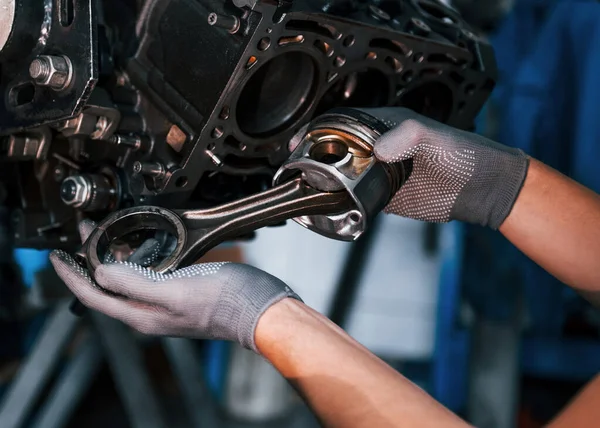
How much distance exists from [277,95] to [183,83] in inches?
4.9

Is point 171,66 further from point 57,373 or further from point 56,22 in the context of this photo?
point 57,373

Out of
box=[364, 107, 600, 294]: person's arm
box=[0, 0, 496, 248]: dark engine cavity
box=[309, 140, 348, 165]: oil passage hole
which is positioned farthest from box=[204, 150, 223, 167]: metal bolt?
box=[364, 107, 600, 294]: person's arm

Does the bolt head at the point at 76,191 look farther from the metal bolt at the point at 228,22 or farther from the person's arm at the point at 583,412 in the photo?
the person's arm at the point at 583,412

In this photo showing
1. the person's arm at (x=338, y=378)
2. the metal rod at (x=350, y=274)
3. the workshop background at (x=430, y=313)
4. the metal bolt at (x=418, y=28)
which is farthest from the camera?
the metal rod at (x=350, y=274)

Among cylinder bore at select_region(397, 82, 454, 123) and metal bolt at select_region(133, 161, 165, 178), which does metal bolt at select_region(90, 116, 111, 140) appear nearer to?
metal bolt at select_region(133, 161, 165, 178)

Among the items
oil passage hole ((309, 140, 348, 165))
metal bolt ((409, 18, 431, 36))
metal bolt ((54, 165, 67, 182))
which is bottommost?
metal bolt ((54, 165, 67, 182))

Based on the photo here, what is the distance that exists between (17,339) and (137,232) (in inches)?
53.0

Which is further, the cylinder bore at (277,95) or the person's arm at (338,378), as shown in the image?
the cylinder bore at (277,95)

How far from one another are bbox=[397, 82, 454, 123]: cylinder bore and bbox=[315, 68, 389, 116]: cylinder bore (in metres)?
0.04

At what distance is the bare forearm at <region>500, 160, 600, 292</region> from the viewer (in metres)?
0.91

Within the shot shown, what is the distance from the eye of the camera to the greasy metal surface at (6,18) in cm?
81

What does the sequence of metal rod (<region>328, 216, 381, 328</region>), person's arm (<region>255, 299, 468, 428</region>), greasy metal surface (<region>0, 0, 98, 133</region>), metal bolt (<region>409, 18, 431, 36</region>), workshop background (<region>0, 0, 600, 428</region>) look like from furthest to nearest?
metal rod (<region>328, 216, 381, 328</region>)
workshop background (<region>0, 0, 600, 428</region>)
metal bolt (<region>409, 18, 431, 36</region>)
greasy metal surface (<region>0, 0, 98, 133</region>)
person's arm (<region>255, 299, 468, 428</region>)

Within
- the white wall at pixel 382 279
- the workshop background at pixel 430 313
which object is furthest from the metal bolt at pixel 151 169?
the white wall at pixel 382 279

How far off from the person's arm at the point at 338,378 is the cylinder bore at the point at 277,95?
269 millimetres
